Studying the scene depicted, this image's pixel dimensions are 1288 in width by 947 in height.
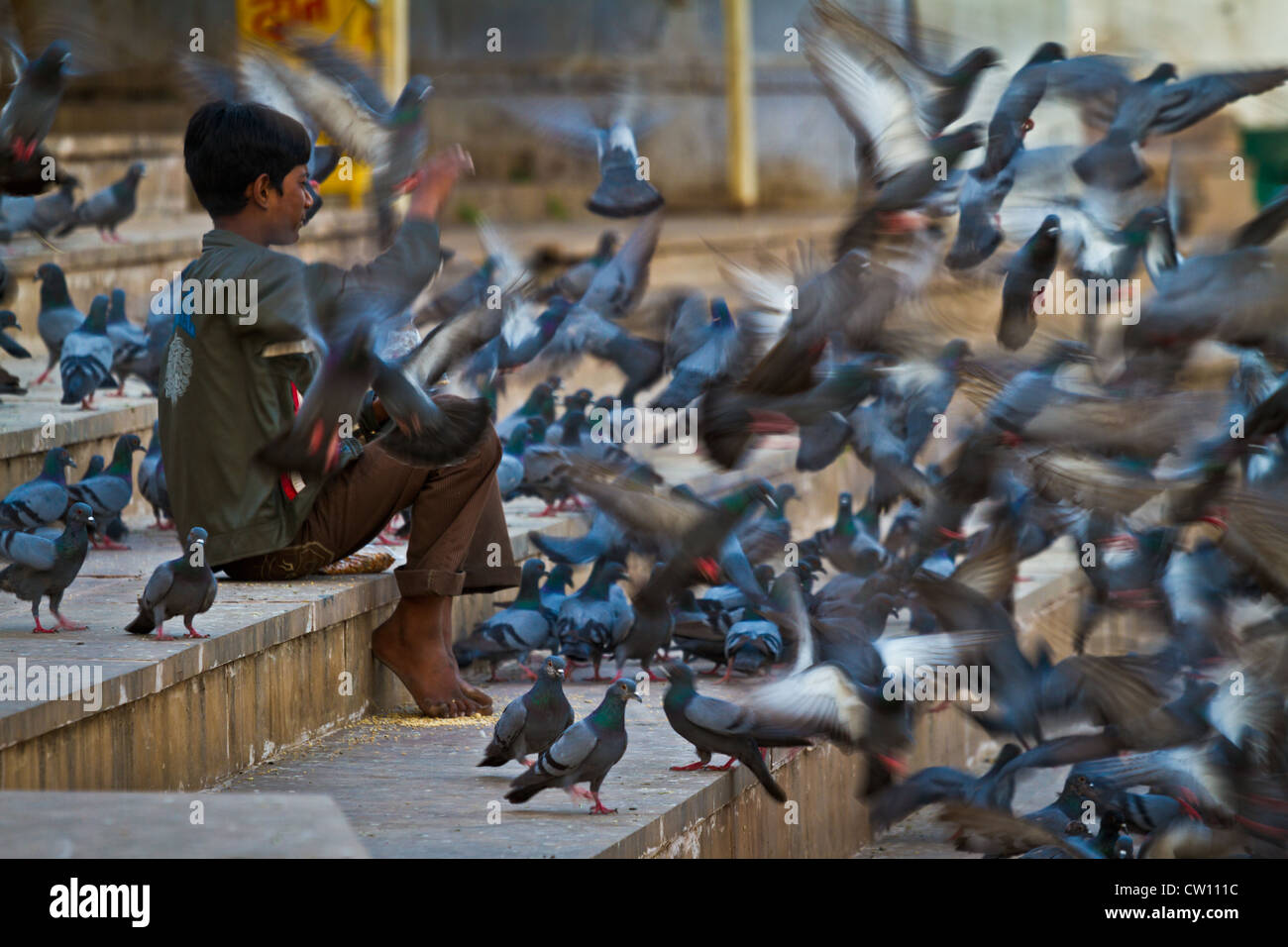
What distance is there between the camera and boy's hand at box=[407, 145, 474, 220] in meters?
4.56

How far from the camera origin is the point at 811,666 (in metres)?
4.79

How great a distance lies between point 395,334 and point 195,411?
621 millimetres

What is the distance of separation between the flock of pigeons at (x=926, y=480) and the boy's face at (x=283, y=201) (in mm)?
383

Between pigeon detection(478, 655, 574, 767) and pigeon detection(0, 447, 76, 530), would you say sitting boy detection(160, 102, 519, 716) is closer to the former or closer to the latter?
pigeon detection(0, 447, 76, 530)

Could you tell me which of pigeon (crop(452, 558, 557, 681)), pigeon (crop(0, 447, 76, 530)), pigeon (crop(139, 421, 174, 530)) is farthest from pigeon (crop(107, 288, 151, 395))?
pigeon (crop(452, 558, 557, 681))

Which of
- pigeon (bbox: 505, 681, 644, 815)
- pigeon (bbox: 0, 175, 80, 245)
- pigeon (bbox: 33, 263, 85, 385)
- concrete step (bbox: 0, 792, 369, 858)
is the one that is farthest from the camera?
pigeon (bbox: 0, 175, 80, 245)

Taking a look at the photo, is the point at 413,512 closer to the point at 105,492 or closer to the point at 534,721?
the point at 534,721

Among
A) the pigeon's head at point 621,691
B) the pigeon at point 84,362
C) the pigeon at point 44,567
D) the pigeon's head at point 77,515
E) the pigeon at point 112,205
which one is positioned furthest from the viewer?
the pigeon at point 112,205

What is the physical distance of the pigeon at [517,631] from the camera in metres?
5.66

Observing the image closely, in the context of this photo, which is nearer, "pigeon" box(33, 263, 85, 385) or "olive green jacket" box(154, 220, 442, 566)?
"olive green jacket" box(154, 220, 442, 566)

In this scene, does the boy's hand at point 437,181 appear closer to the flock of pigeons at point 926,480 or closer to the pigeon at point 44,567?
the flock of pigeons at point 926,480

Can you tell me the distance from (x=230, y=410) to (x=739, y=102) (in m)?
14.3

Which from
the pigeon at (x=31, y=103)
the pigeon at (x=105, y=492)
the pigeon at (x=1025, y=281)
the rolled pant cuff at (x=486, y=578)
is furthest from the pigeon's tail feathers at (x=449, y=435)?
the pigeon at (x=31, y=103)
